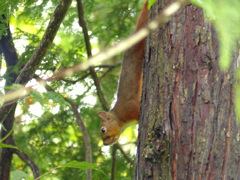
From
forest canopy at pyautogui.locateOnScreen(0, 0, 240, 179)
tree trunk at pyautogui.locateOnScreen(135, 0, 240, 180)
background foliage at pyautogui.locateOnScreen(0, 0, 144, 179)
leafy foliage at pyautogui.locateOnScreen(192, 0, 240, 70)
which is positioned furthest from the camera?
background foliage at pyautogui.locateOnScreen(0, 0, 144, 179)

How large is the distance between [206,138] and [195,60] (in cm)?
40

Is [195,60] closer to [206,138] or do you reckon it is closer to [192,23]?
[192,23]

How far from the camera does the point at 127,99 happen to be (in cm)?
389

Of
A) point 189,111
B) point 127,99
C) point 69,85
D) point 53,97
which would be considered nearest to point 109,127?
point 127,99

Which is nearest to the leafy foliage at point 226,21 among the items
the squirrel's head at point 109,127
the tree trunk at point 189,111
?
the tree trunk at point 189,111

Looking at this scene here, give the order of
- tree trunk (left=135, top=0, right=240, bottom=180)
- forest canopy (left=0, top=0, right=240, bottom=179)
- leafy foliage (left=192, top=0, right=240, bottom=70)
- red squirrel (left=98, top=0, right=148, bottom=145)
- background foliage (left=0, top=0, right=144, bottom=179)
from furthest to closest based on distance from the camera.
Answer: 1. background foliage (left=0, top=0, right=144, bottom=179)
2. forest canopy (left=0, top=0, right=240, bottom=179)
3. red squirrel (left=98, top=0, right=148, bottom=145)
4. tree trunk (left=135, top=0, right=240, bottom=180)
5. leafy foliage (left=192, top=0, right=240, bottom=70)

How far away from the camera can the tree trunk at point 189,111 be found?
60.7 inches

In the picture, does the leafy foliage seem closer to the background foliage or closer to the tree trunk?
the tree trunk

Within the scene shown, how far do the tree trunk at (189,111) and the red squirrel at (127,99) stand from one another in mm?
1560

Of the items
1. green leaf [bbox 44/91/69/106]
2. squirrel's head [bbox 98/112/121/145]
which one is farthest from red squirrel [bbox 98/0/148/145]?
green leaf [bbox 44/91/69/106]

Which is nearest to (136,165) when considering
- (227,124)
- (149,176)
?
(149,176)

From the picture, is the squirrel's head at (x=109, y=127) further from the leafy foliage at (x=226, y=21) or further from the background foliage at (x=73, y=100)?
the leafy foliage at (x=226, y=21)

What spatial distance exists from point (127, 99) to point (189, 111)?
229 cm

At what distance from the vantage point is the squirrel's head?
408 centimetres
